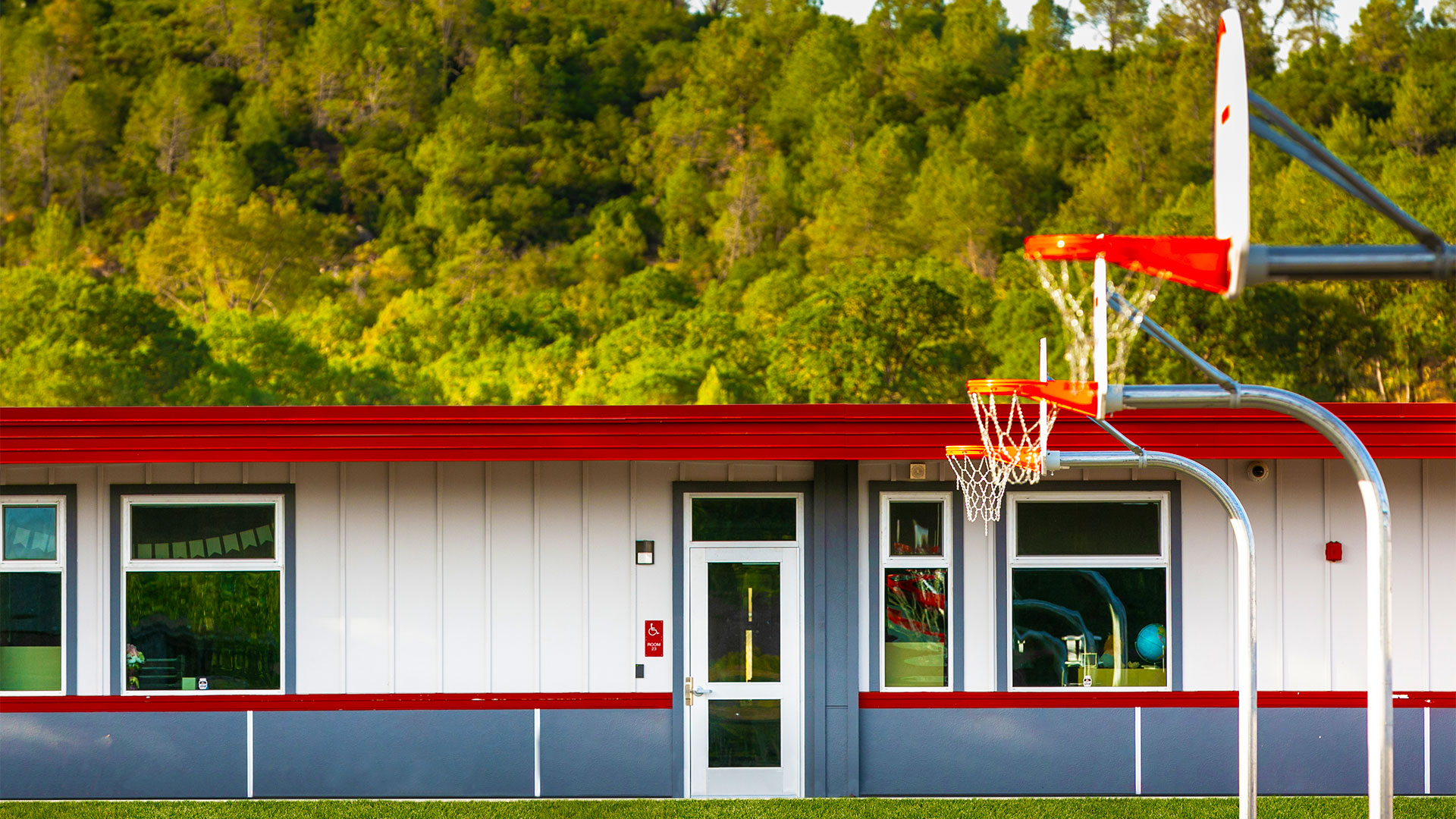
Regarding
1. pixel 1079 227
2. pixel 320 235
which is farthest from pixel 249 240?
pixel 1079 227

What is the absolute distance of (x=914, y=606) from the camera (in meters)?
8.29

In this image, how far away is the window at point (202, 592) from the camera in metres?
8.23

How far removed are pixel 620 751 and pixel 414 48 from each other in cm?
6022

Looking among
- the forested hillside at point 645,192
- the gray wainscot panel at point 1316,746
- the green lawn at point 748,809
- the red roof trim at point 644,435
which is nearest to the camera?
the red roof trim at point 644,435

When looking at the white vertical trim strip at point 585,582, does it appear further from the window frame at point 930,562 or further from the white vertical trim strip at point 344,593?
the window frame at point 930,562

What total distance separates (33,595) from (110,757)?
1055 millimetres

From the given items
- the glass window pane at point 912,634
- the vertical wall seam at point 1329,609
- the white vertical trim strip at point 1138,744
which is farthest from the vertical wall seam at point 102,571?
the vertical wall seam at point 1329,609

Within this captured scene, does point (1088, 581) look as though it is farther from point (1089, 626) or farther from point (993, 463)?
point (993, 463)

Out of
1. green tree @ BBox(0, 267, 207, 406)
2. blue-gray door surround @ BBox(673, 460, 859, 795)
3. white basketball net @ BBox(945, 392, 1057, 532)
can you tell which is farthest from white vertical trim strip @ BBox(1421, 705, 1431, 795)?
green tree @ BBox(0, 267, 207, 406)

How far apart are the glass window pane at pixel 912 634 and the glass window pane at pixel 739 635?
676 millimetres

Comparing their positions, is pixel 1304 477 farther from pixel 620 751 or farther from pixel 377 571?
pixel 377 571

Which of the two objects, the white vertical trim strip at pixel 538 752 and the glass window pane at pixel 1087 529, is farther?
the glass window pane at pixel 1087 529

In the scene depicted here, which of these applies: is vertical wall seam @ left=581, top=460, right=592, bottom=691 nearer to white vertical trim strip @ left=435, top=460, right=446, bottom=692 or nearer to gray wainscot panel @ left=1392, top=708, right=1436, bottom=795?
white vertical trim strip @ left=435, top=460, right=446, bottom=692

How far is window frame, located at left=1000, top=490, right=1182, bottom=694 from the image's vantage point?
827cm
